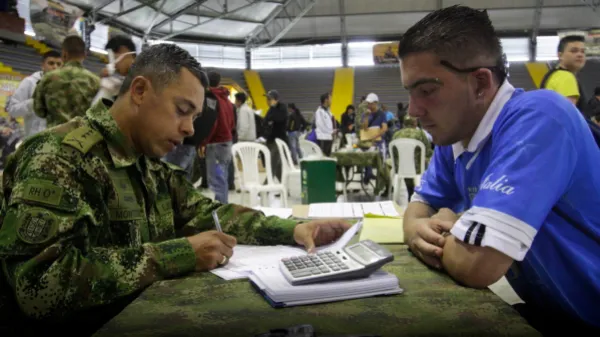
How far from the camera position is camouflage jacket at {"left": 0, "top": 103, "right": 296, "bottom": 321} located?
0.87m

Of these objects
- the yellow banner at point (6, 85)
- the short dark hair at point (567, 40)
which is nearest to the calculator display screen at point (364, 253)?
the short dark hair at point (567, 40)

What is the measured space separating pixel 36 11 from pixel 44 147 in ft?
31.6

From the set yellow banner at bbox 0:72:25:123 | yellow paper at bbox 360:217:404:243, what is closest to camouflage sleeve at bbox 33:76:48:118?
yellow paper at bbox 360:217:404:243

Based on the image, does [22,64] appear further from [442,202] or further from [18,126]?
[442,202]

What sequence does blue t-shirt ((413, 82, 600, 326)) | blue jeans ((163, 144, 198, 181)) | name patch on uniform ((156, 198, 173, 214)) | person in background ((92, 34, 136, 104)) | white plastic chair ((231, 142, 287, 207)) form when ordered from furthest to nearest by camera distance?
white plastic chair ((231, 142, 287, 207)), blue jeans ((163, 144, 198, 181)), person in background ((92, 34, 136, 104)), name patch on uniform ((156, 198, 173, 214)), blue t-shirt ((413, 82, 600, 326))

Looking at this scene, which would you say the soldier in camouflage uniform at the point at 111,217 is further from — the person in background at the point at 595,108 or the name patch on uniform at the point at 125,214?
the person in background at the point at 595,108

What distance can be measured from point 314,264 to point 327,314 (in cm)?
20

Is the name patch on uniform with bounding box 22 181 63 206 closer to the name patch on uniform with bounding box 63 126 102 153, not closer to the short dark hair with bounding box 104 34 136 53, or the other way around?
the name patch on uniform with bounding box 63 126 102 153

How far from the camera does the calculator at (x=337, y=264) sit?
89 cm

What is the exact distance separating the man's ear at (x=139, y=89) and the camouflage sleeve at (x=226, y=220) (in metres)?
0.33

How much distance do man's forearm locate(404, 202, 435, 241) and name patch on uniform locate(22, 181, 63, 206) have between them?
81 centimetres

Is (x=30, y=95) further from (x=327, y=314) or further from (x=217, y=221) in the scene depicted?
(x=327, y=314)

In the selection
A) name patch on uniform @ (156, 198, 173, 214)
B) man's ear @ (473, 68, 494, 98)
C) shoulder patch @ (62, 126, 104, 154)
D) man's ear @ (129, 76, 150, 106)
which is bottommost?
name patch on uniform @ (156, 198, 173, 214)

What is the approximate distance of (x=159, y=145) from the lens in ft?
4.01
